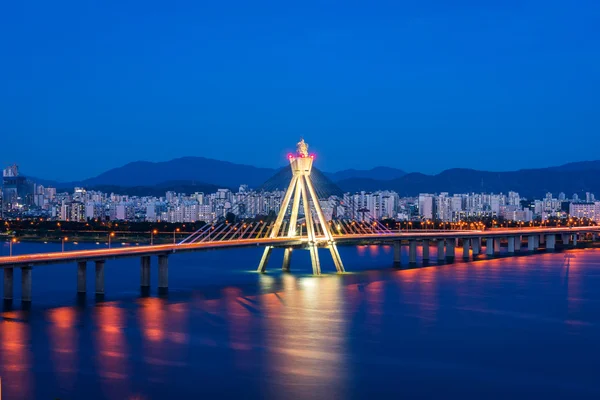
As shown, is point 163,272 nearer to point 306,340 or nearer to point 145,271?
point 145,271

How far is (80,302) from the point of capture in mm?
23031

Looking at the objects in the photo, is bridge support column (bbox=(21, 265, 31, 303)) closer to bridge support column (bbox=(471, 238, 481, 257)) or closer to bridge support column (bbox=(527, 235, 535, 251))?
bridge support column (bbox=(471, 238, 481, 257))

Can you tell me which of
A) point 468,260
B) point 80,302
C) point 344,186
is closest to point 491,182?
point 344,186

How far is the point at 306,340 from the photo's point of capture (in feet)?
59.4

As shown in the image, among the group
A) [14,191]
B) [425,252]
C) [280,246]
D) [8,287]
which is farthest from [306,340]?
[14,191]

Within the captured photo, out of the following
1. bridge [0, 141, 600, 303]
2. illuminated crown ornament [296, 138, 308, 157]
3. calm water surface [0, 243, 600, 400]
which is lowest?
calm water surface [0, 243, 600, 400]

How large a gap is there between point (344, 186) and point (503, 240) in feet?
214

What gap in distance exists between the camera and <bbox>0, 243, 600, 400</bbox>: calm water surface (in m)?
14.3

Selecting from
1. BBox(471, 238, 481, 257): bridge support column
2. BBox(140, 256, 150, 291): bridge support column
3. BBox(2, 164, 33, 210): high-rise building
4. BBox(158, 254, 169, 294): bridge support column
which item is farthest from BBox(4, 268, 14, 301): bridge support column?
BBox(2, 164, 33, 210): high-rise building

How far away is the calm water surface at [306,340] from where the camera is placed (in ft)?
47.0

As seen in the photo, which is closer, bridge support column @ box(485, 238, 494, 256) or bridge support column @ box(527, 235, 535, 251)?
bridge support column @ box(485, 238, 494, 256)

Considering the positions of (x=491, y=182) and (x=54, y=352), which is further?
(x=491, y=182)

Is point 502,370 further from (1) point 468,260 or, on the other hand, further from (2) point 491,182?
(2) point 491,182

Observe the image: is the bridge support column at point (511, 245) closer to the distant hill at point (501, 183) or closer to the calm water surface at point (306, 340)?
the calm water surface at point (306, 340)
